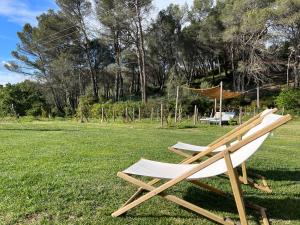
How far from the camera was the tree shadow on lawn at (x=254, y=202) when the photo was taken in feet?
10.7

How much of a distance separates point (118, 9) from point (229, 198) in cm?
2716

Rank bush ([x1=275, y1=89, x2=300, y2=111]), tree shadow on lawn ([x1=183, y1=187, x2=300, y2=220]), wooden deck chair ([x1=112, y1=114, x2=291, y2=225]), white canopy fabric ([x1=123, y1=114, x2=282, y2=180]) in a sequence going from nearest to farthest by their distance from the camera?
wooden deck chair ([x1=112, y1=114, x2=291, y2=225]) < white canopy fabric ([x1=123, y1=114, x2=282, y2=180]) < tree shadow on lawn ([x1=183, y1=187, x2=300, y2=220]) < bush ([x1=275, y1=89, x2=300, y2=111])

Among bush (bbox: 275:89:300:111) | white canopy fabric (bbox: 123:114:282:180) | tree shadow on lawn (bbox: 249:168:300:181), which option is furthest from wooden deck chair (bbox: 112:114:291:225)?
bush (bbox: 275:89:300:111)

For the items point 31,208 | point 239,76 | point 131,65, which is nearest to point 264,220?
point 31,208

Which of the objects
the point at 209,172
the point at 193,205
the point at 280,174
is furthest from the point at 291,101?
the point at 193,205

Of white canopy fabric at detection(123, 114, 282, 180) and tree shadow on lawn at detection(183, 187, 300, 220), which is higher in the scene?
white canopy fabric at detection(123, 114, 282, 180)

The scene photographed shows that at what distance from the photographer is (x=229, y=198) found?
12.1 ft

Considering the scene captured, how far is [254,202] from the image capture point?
3.57 m

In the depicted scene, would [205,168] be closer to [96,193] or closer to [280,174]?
[96,193]

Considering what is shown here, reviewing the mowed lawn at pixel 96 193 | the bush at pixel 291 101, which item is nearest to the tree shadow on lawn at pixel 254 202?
the mowed lawn at pixel 96 193

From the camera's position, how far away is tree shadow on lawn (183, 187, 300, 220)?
3.25m

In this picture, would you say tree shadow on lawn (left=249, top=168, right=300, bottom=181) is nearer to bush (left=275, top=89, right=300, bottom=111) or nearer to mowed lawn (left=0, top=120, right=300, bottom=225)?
Answer: mowed lawn (left=0, top=120, right=300, bottom=225)

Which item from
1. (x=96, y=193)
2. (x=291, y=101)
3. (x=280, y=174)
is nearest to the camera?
(x=96, y=193)

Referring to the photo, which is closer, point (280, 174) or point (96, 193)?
point (96, 193)
